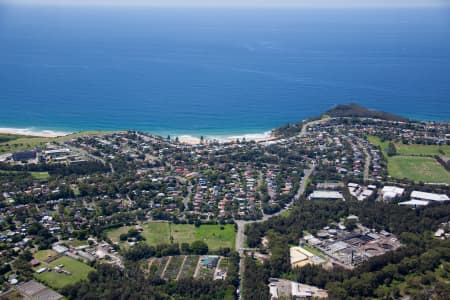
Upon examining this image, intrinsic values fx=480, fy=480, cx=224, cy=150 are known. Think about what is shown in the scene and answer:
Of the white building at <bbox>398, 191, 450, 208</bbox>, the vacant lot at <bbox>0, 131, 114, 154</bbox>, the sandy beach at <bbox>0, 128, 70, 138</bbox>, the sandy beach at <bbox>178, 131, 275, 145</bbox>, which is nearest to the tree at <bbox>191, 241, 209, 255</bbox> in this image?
the white building at <bbox>398, 191, 450, 208</bbox>

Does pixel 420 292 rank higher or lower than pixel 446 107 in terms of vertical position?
lower

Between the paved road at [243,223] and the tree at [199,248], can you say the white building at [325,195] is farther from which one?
the tree at [199,248]

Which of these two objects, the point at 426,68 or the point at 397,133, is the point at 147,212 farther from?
the point at 426,68

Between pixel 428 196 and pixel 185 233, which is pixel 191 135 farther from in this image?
pixel 428 196

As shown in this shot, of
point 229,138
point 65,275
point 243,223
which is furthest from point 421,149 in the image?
point 65,275

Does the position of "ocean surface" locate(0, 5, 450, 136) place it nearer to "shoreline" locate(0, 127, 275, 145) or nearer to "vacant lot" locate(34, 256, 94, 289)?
"shoreline" locate(0, 127, 275, 145)

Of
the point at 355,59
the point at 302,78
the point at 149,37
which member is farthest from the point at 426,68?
the point at 149,37
